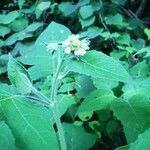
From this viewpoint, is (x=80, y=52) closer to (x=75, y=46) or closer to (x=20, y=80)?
(x=75, y=46)

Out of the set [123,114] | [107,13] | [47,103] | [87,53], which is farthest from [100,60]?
[107,13]

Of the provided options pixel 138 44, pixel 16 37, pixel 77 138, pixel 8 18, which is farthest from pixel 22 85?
pixel 8 18

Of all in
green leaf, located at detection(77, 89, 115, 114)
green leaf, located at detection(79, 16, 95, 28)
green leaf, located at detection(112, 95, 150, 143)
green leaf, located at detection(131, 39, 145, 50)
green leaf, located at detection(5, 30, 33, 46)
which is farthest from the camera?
green leaf, located at detection(5, 30, 33, 46)

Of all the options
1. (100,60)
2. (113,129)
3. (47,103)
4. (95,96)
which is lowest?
(113,129)

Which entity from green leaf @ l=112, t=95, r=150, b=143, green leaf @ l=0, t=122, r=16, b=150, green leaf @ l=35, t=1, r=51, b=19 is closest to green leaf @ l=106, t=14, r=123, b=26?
green leaf @ l=35, t=1, r=51, b=19

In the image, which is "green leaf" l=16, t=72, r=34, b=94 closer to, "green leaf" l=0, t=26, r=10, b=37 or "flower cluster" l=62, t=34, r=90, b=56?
"flower cluster" l=62, t=34, r=90, b=56

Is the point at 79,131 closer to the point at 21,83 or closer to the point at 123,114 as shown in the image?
the point at 123,114
